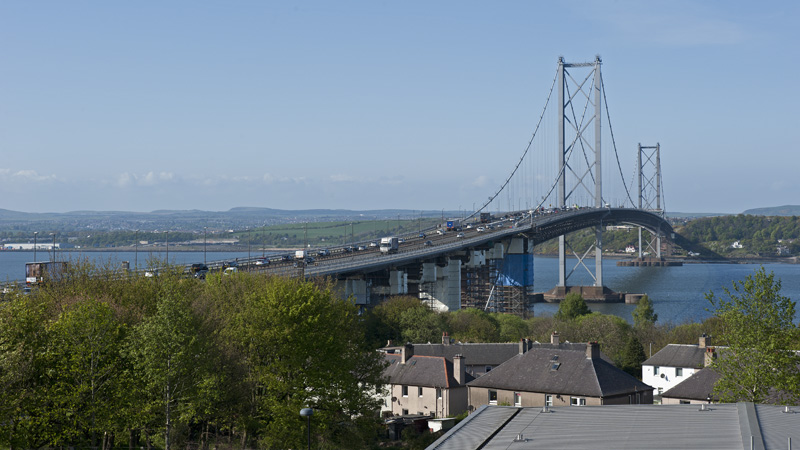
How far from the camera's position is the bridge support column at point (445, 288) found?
2576 inches

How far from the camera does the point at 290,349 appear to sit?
69.3 ft

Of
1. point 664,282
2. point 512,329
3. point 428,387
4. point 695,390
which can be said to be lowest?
point 664,282

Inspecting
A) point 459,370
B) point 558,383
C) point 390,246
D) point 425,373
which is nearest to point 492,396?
point 459,370

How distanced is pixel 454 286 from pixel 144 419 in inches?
1974

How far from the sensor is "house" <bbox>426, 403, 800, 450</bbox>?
A: 1323 centimetres

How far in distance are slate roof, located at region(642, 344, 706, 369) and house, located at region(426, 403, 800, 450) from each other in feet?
53.1

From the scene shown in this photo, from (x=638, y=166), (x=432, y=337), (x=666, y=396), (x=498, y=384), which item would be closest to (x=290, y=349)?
(x=498, y=384)

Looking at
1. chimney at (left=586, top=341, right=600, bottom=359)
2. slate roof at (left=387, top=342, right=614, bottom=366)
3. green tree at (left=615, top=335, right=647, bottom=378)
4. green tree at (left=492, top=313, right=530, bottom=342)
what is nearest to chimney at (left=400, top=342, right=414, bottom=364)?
slate roof at (left=387, top=342, right=614, bottom=366)

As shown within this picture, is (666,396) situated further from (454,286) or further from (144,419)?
(454,286)

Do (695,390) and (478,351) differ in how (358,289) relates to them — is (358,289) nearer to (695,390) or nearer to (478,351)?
(478,351)

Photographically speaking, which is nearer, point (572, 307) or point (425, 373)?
point (425, 373)

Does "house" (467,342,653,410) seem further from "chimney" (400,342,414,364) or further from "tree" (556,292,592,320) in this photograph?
"tree" (556,292,592,320)

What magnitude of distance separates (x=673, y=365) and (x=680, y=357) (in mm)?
405

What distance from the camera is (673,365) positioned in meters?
32.3
